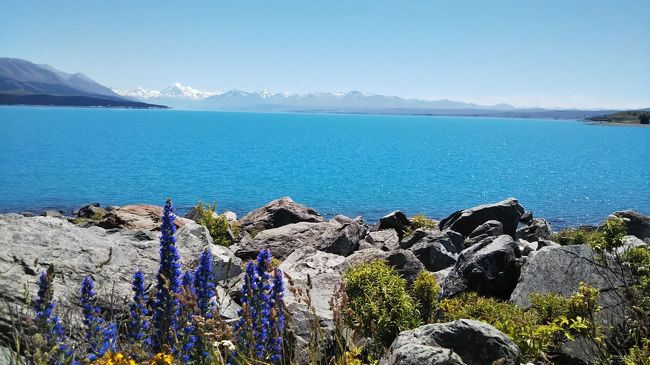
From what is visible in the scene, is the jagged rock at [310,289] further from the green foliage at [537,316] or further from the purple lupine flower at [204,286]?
the green foliage at [537,316]

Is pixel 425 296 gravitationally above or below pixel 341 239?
above

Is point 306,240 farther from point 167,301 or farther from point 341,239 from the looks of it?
point 167,301

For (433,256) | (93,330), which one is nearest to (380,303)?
(93,330)

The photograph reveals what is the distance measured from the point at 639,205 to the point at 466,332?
152ft

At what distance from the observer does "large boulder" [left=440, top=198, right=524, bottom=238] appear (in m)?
25.0

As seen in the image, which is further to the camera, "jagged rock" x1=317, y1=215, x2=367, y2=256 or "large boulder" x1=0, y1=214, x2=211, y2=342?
"jagged rock" x1=317, y1=215, x2=367, y2=256

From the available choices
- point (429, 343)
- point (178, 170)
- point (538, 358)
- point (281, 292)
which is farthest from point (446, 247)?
point (178, 170)

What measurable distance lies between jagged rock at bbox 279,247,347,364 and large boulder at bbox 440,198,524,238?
476 inches

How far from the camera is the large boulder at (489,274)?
11500 mm

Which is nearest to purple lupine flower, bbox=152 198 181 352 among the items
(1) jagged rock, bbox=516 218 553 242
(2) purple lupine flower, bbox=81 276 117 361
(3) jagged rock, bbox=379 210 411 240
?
(2) purple lupine flower, bbox=81 276 117 361

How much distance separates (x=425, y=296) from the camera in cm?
1041

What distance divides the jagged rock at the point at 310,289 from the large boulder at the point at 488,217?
1210 centimetres

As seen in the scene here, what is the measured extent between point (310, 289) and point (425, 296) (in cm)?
480

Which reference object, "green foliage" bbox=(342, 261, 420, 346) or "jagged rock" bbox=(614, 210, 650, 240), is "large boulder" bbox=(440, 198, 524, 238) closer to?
"jagged rock" bbox=(614, 210, 650, 240)
